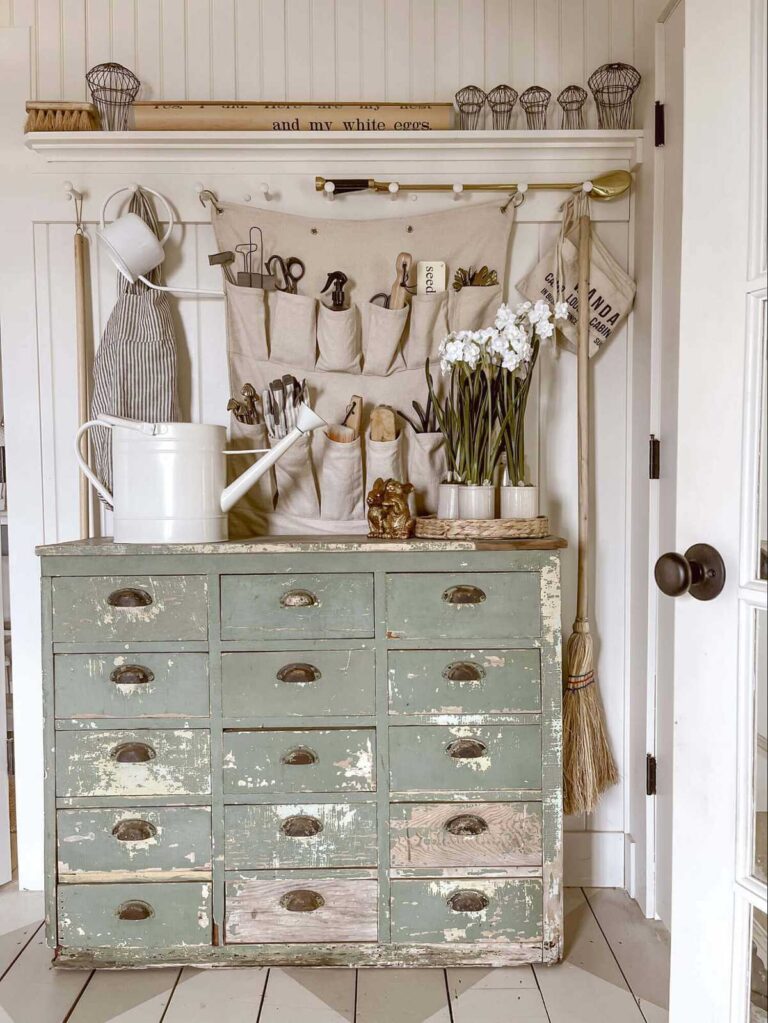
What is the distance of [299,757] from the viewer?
6.20 ft

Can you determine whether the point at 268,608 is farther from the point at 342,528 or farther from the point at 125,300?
the point at 125,300

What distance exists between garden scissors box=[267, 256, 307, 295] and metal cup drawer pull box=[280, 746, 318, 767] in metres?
1.25

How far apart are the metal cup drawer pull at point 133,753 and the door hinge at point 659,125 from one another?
2.05 m

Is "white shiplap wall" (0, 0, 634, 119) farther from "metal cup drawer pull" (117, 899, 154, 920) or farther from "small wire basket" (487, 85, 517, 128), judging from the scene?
"metal cup drawer pull" (117, 899, 154, 920)

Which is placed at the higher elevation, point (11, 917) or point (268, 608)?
point (268, 608)

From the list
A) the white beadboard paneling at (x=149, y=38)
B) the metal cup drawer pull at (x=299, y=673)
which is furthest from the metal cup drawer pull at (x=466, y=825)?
the white beadboard paneling at (x=149, y=38)

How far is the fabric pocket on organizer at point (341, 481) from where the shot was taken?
2225 mm

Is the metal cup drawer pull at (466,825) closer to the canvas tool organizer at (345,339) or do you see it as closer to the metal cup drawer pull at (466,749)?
the metal cup drawer pull at (466,749)

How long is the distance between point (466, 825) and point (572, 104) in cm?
198

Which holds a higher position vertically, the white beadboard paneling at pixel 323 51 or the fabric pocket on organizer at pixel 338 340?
the white beadboard paneling at pixel 323 51

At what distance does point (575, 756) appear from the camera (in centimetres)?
219

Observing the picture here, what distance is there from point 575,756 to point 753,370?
153 cm

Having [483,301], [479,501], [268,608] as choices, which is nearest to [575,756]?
[479,501]

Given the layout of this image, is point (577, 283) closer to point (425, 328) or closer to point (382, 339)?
point (425, 328)
